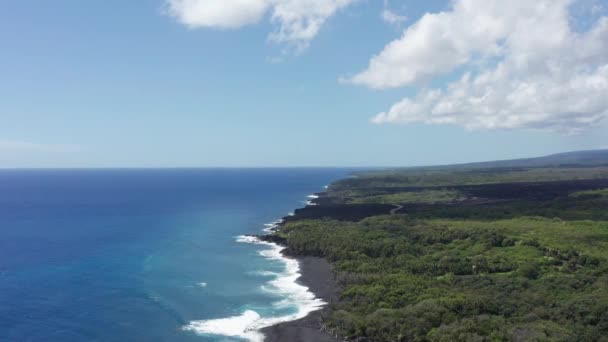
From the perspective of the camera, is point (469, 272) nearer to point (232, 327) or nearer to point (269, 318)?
point (269, 318)

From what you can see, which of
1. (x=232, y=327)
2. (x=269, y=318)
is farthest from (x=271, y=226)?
(x=232, y=327)

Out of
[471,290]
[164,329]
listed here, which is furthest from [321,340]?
→ [471,290]

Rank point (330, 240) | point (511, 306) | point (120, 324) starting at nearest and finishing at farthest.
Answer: point (511, 306) < point (120, 324) < point (330, 240)

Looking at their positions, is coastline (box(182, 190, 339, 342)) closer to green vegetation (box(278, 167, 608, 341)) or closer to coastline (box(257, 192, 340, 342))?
coastline (box(257, 192, 340, 342))

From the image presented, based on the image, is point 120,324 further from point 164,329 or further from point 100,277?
point 100,277

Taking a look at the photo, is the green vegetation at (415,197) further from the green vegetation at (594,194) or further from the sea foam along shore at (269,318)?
the sea foam along shore at (269,318)

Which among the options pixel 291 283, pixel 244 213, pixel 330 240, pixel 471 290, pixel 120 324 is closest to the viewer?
pixel 120 324

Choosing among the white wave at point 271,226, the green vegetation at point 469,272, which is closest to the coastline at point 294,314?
the green vegetation at point 469,272
